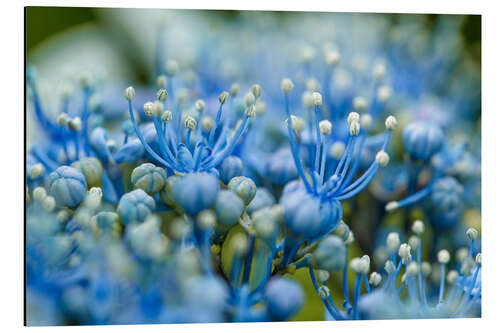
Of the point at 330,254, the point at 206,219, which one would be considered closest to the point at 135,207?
the point at 206,219

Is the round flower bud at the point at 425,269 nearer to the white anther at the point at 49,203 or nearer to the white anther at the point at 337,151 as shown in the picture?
the white anther at the point at 337,151

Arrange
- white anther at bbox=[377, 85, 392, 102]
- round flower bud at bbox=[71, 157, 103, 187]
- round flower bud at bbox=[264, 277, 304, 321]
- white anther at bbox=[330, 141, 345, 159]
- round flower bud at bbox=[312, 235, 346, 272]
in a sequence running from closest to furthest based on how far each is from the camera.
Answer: round flower bud at bbox=[264, 277, 304, 321], round flower bud at bbox=[312, 235, 346, 272], round flower bud at bbox=[71, 157, 103, 187], white anther at bbox=[330, 141, 345, 159], white anther at bbox=[377, 85, 392, 102]

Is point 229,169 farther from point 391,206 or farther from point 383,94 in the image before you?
point 383,94

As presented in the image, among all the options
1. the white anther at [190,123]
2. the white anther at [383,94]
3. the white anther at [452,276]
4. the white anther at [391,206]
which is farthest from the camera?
the white anther at [383,94]

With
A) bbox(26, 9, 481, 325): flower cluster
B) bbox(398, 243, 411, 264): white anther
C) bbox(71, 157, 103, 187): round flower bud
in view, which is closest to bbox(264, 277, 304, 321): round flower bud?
bbox(26, 9, 481, 325): flower cluster

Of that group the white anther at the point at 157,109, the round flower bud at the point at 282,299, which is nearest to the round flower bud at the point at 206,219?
the round flower bud at the point at 282,299

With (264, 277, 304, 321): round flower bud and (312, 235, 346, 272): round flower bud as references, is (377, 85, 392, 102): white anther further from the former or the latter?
(264, 277, 304, 321): round flower bud

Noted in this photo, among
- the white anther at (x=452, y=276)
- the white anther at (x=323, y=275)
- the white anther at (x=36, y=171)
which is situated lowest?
the white anther at (x=452, y=276)
